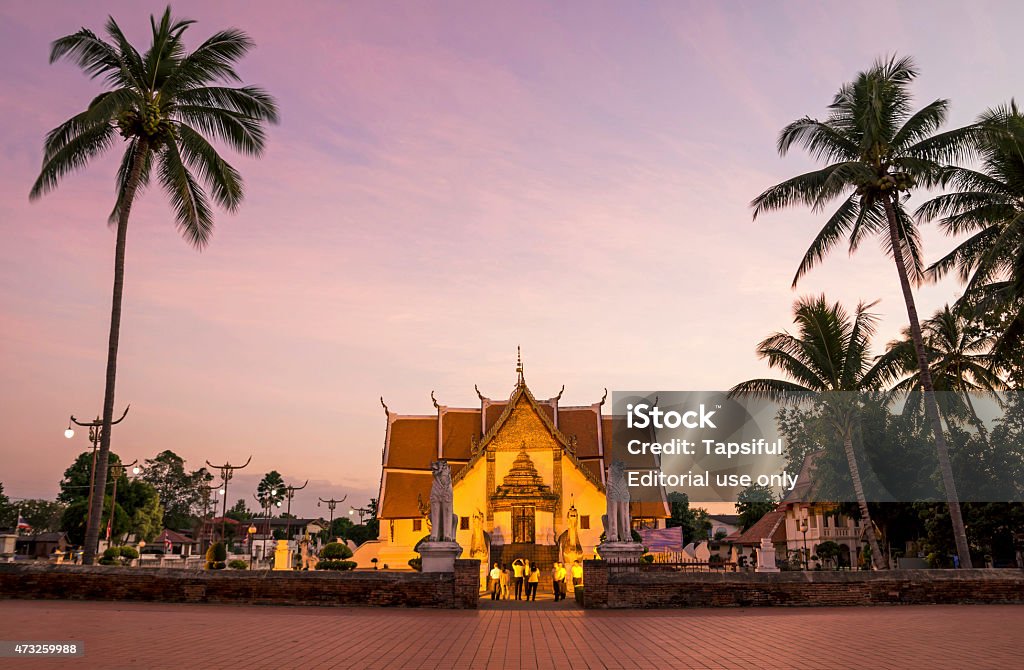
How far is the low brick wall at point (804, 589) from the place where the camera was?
1673 centimetres

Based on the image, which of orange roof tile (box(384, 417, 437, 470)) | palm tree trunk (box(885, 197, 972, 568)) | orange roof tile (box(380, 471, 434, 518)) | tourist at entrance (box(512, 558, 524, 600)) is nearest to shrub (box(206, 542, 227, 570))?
tourist at entrance (box(512, 558, 524, 600))

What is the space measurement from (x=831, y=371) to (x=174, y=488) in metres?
86.9

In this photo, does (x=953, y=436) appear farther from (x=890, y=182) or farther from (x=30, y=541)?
(x=30, y=541)

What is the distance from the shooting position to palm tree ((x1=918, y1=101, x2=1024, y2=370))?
20000 mm

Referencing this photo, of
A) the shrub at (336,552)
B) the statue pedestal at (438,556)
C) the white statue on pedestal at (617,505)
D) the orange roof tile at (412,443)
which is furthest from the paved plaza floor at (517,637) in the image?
the orange roof tile at (412,443)

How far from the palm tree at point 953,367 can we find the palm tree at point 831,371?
1202 millimetres

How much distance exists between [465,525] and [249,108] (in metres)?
19.7

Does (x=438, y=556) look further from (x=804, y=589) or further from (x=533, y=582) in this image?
(x=804, y=589)

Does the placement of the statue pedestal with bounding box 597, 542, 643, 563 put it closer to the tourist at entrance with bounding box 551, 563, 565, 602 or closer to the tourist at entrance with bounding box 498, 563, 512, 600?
the tourist at entrance with bounding box 551, 563, 565, 602

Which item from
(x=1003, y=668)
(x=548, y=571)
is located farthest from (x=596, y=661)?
(x=548, y=571)

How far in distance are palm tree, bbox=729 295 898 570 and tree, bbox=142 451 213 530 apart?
266 feet

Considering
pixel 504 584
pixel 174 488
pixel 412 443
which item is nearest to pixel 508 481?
pixel 412 443

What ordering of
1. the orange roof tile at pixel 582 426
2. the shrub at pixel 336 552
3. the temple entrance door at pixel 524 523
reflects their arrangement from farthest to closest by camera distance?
the orange roof tile at pixel 582 426 → the temple entrance door at pixel 524 523 → the shrub at pixel 336 552

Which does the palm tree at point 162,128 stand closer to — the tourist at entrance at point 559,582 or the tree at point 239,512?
the tourist at entrance at point 559,582
